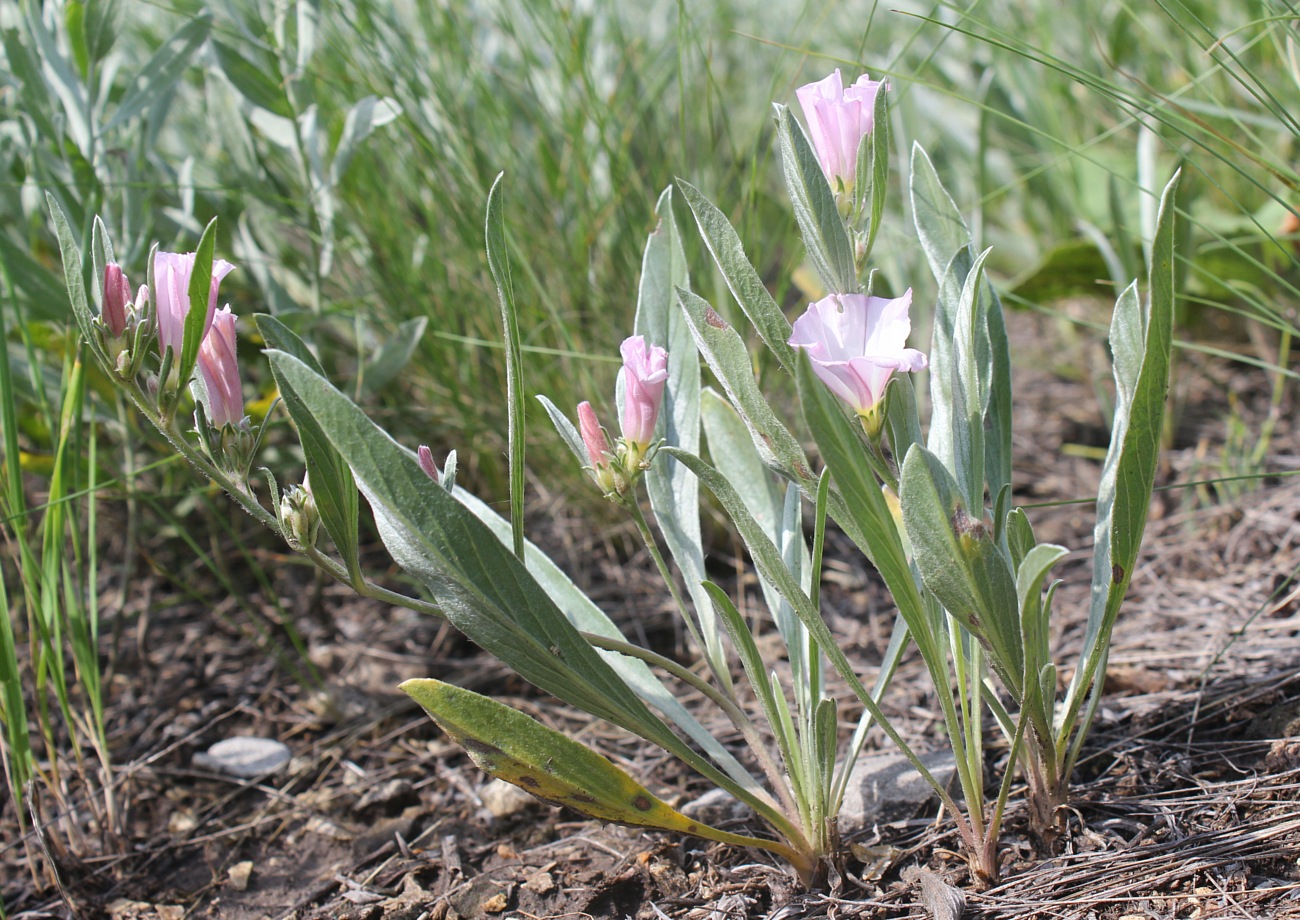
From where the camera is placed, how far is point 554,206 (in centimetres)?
201

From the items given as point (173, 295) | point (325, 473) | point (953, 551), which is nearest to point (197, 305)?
point (173, 295)

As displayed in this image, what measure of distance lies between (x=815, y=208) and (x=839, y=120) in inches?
3.3

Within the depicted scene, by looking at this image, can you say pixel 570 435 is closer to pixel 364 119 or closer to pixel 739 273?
pixel 739 273

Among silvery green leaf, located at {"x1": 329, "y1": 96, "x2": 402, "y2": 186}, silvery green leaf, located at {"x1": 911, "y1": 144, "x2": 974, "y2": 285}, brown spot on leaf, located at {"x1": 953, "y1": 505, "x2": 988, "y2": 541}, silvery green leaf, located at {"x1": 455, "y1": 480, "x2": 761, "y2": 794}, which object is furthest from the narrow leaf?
silvery green leaf, located at {"x1": 329, "y1": 96, "x2": 402, "y2": 186}

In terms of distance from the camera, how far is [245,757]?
149 centimetres

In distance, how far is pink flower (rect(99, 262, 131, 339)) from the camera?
87cm

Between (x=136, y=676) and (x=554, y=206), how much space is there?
43.9 inches

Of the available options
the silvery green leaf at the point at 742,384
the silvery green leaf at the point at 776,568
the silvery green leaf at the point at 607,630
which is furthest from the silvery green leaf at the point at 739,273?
the silvery green leaf at the point at 607,630

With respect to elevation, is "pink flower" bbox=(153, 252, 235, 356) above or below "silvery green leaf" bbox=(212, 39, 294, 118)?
below

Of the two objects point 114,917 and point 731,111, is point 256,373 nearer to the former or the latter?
point 114,917

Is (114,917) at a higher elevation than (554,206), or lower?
lower

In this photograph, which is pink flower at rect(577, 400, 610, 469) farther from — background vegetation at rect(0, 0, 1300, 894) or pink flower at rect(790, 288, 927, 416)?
background vegetation at rect(0, 0, 1300, 894)

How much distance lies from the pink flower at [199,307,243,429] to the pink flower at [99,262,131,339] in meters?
0.07

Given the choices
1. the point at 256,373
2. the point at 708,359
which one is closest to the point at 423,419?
the point at 256,373
